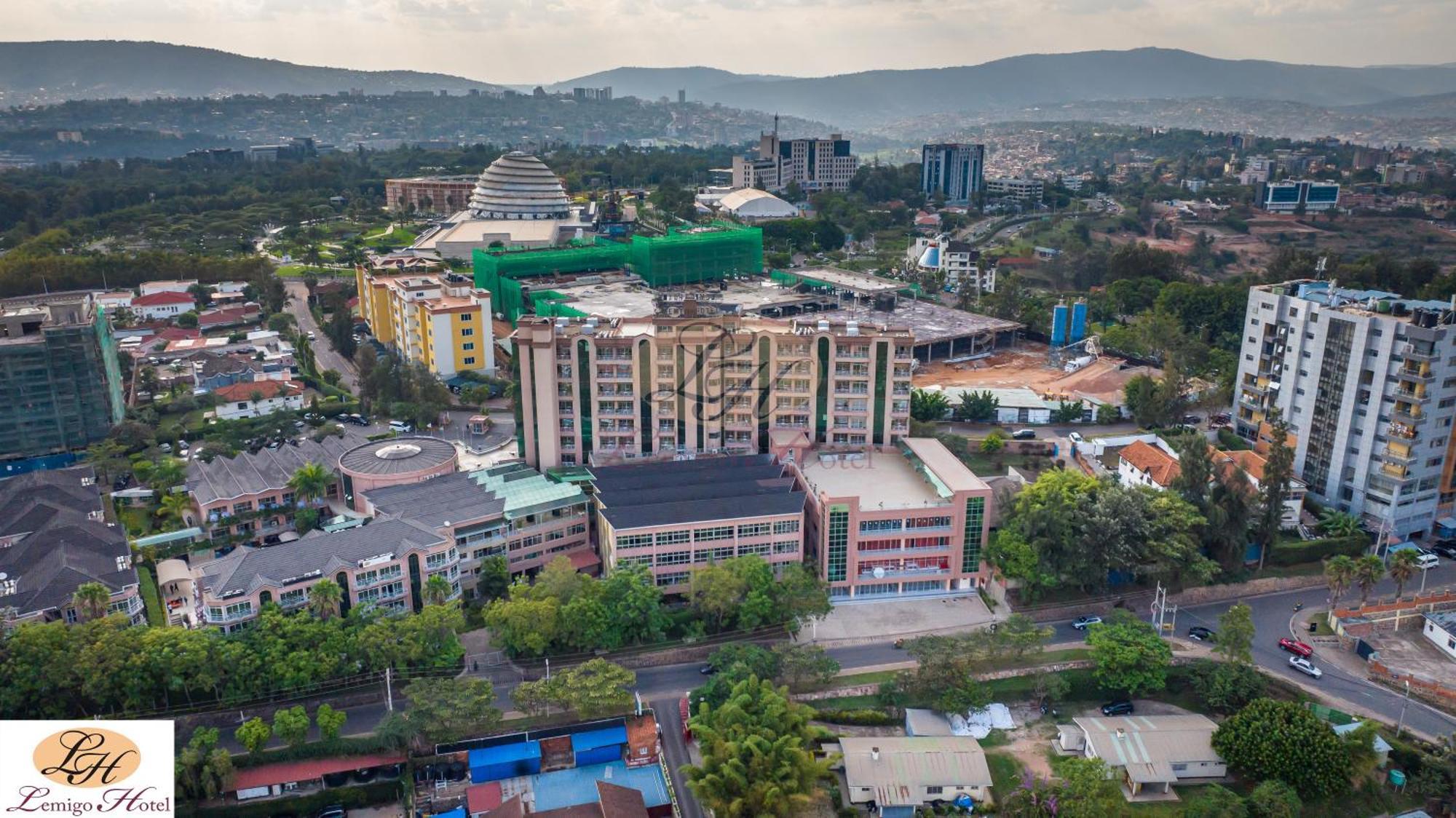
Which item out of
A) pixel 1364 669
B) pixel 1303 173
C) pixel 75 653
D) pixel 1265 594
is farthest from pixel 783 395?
pixel 1303 173

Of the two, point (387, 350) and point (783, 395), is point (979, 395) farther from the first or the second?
Result: point (387, 350)

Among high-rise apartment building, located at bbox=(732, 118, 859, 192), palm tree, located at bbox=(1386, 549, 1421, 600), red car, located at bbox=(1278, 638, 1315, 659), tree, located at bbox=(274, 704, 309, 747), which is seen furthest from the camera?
high-rise apartment building, located at bbox=(732, 118, 859, 192)

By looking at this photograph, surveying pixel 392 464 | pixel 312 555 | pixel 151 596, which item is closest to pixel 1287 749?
pixel 312 555

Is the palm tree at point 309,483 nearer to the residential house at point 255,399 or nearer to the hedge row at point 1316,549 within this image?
the residential house at point 255,399

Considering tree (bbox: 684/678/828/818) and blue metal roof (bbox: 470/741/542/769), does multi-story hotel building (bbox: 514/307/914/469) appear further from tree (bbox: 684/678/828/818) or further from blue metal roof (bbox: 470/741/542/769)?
tree (bbox: 684/678/828/818)

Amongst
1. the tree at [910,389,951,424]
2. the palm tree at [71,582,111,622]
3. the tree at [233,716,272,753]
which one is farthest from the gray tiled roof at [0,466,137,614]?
the tree at [910,389,951,424]

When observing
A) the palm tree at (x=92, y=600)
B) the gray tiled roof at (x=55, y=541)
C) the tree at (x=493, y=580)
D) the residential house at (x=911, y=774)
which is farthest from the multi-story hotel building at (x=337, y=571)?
the residential house at (x=911, y=774)
